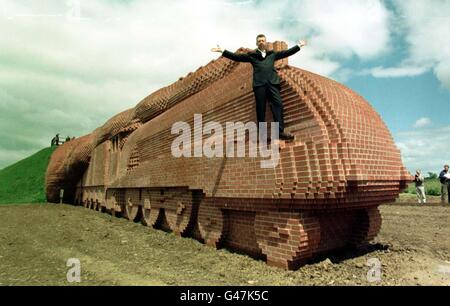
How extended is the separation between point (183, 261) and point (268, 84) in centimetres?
265

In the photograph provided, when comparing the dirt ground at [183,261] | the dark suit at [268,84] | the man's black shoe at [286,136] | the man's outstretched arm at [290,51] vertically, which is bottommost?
the dirt ground at [183,261]

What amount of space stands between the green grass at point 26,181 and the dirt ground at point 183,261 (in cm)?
1587

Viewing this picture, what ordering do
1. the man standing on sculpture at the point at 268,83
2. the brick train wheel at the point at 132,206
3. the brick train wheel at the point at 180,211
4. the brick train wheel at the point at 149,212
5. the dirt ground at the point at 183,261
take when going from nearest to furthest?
the dirt ground at the point at 183,261 → the man standing on sculpture at the point at 268,83 → the brick train wheel at the point at 180,211 → the brick train wheel at the point at 149,212 → the brick train wheel at the point at 132,206

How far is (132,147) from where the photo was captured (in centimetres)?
898

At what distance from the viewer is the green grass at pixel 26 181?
20.7 metres

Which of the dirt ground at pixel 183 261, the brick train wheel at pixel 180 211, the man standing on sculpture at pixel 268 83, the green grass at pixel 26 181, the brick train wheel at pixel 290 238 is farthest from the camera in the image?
the green grass at pixel 26 181

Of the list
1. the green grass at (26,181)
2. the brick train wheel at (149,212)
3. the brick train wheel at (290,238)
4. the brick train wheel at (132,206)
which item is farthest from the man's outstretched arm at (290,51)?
the green grass at (26,181)

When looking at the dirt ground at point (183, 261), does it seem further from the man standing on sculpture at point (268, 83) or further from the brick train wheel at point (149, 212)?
the man standing on sculpture at point (268, 83)

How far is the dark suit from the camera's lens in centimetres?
423

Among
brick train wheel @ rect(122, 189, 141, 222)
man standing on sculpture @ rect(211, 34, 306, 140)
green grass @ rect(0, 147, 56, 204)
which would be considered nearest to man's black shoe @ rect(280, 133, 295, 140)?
man standing on sculpture @ rect(211, 34, 306, 140)

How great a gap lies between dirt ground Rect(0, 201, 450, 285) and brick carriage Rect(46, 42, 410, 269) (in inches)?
11.1

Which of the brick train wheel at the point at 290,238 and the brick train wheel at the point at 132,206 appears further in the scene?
the brick train wheel at the point at 132,206

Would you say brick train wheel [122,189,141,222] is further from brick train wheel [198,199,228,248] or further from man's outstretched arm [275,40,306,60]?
man's outstretched arm [275,40,306,60]

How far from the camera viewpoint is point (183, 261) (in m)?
4.47
